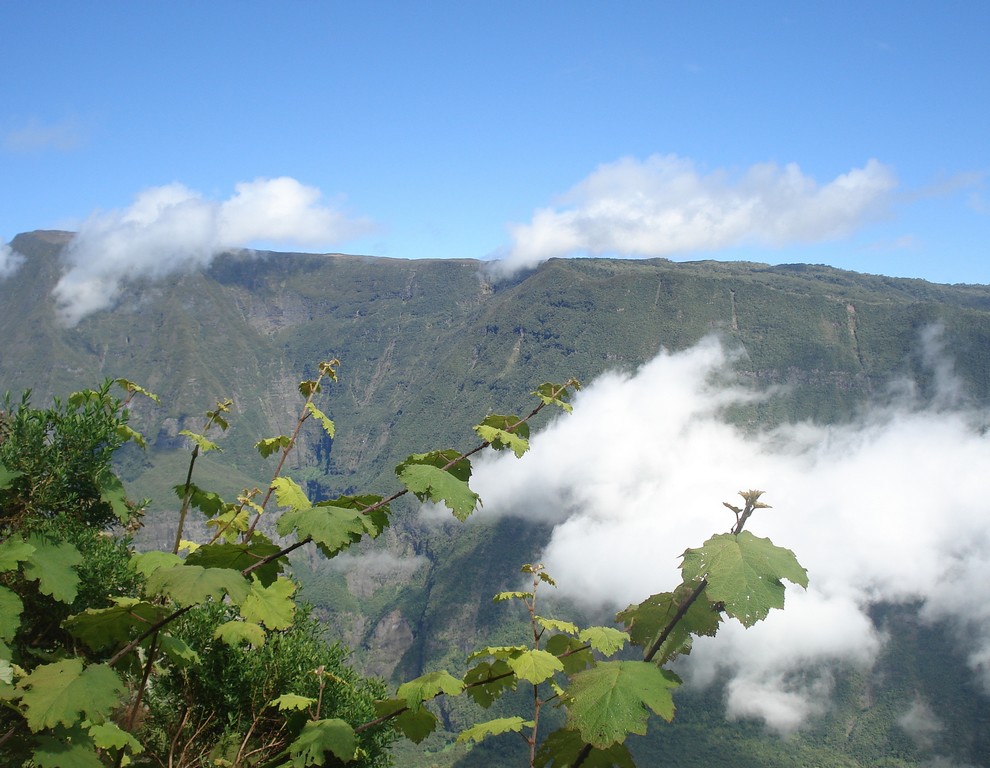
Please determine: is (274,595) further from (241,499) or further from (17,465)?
(17,465)

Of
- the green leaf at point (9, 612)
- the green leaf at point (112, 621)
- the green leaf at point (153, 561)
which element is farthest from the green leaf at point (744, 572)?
the green leaf at point (9, 612)

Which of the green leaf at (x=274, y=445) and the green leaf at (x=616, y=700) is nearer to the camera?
the green leaf at (x=616, y=700)

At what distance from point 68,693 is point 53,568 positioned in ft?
6.60

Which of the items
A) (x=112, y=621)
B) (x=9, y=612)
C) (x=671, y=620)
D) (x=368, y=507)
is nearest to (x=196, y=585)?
(x=368, y=507)

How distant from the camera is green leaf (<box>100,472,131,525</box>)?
7273 millimetres

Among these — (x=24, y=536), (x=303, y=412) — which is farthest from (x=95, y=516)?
(x=303, y=412)

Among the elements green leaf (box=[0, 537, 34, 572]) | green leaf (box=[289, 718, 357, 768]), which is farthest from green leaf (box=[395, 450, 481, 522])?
green leaf (box=[0, 537, 34, 572])

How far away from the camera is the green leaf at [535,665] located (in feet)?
13.3

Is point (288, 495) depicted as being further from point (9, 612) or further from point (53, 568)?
point (53, 568)

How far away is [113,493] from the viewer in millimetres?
7367

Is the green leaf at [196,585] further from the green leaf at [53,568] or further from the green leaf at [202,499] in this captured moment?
the green leaf at [202,499]

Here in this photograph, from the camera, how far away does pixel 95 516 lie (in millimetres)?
7922

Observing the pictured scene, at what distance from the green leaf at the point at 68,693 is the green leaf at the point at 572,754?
7.85 feet

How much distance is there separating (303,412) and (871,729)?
24832cm
